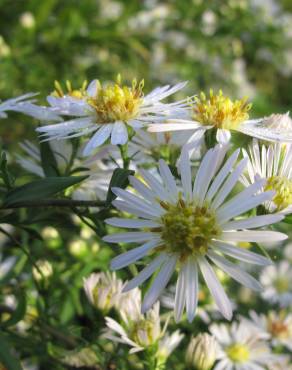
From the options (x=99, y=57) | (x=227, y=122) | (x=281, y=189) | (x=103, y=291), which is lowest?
(x=103, y=291)

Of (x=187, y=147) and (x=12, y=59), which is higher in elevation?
(x=12, y=59)

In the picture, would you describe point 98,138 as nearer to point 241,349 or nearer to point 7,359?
point 7,359

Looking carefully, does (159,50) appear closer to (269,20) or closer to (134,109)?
(269,20)

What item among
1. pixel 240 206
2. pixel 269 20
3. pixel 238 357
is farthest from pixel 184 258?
pixel 269 20

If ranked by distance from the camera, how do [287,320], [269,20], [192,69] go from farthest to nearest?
[269,20]
[192,69]
[287,320]

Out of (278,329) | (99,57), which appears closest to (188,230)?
(278,329)

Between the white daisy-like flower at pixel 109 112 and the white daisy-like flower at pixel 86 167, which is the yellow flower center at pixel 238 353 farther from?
the white daisy-like flower at pixel 109 112

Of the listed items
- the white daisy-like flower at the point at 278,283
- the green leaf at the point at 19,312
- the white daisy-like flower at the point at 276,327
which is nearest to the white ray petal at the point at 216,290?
the green leaf at the point at 19,312

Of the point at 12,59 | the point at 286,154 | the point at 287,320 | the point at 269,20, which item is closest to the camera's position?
the point at 286,154
